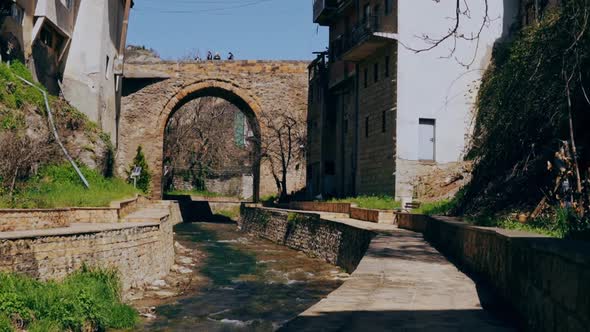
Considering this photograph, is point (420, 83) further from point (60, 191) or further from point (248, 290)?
point (60, 191)

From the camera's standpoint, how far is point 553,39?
12859 millimetres

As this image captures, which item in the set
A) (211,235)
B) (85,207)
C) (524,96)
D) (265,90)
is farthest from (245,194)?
(524,96)

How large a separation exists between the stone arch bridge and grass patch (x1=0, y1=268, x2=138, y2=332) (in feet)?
92.4

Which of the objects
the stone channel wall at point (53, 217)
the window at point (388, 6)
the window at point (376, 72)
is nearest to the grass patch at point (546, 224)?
the stone channel wall at point (53, 217)

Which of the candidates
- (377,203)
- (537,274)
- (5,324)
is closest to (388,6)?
(377,203)

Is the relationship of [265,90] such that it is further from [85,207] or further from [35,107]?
[85,207]

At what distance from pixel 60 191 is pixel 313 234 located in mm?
8320

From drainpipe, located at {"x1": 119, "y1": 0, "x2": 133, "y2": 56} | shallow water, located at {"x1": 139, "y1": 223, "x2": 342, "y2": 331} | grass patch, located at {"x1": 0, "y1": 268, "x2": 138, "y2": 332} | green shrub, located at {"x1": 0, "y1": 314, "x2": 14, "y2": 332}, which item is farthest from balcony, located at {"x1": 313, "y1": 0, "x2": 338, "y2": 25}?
green shrub, located at {"x1": 0, "y1": 314, "x2": 14, "y2": 332}

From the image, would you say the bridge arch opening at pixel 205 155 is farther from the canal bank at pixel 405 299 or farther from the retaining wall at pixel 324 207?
the canal bank at pixel 405 299

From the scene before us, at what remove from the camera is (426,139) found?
23.0 m

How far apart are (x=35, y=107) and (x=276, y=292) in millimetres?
10464

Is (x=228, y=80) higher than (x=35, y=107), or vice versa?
(x=228, y=80)

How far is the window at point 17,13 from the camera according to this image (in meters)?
20.8

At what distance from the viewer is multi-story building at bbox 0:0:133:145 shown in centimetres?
2186
